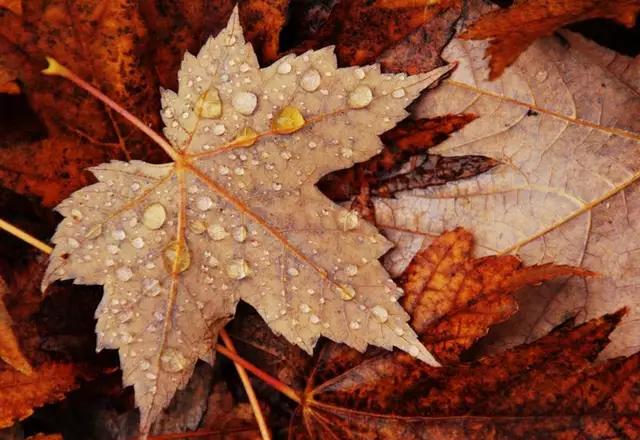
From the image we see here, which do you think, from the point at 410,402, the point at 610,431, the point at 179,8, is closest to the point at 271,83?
the point at 179,8

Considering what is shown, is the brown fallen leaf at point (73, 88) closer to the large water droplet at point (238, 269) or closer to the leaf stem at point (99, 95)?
the leaf stem at point (99, 95)

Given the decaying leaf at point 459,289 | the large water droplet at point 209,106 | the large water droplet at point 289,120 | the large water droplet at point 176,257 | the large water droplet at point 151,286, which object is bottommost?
the decaying leaf at point 459,289

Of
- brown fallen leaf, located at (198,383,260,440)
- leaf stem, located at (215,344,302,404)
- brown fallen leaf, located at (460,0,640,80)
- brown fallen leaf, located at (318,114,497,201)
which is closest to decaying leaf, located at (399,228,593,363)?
brown fallen leaf, located at (318,114,497,201)

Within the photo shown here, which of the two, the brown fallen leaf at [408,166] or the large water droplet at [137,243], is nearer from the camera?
the large water droplet at [137,243]

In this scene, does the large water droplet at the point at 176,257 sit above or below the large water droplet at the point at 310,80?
below

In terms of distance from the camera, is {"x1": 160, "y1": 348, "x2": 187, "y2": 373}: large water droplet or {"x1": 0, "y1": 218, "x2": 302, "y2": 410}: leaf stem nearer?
{"x1": 160, "y1": 348, "x2": 187, "y2": 373}: large water droplet

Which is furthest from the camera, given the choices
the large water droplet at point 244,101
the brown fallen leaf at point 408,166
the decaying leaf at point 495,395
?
the brown fallen leaf at point 408,166

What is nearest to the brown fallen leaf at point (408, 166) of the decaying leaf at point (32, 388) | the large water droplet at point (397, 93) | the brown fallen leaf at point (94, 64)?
the large water droplet at point (397, 93)

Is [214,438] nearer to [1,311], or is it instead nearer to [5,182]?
[1,311]

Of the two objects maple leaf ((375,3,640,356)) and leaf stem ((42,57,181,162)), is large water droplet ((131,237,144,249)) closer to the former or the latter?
leaf stem ((42,57,181,162))
